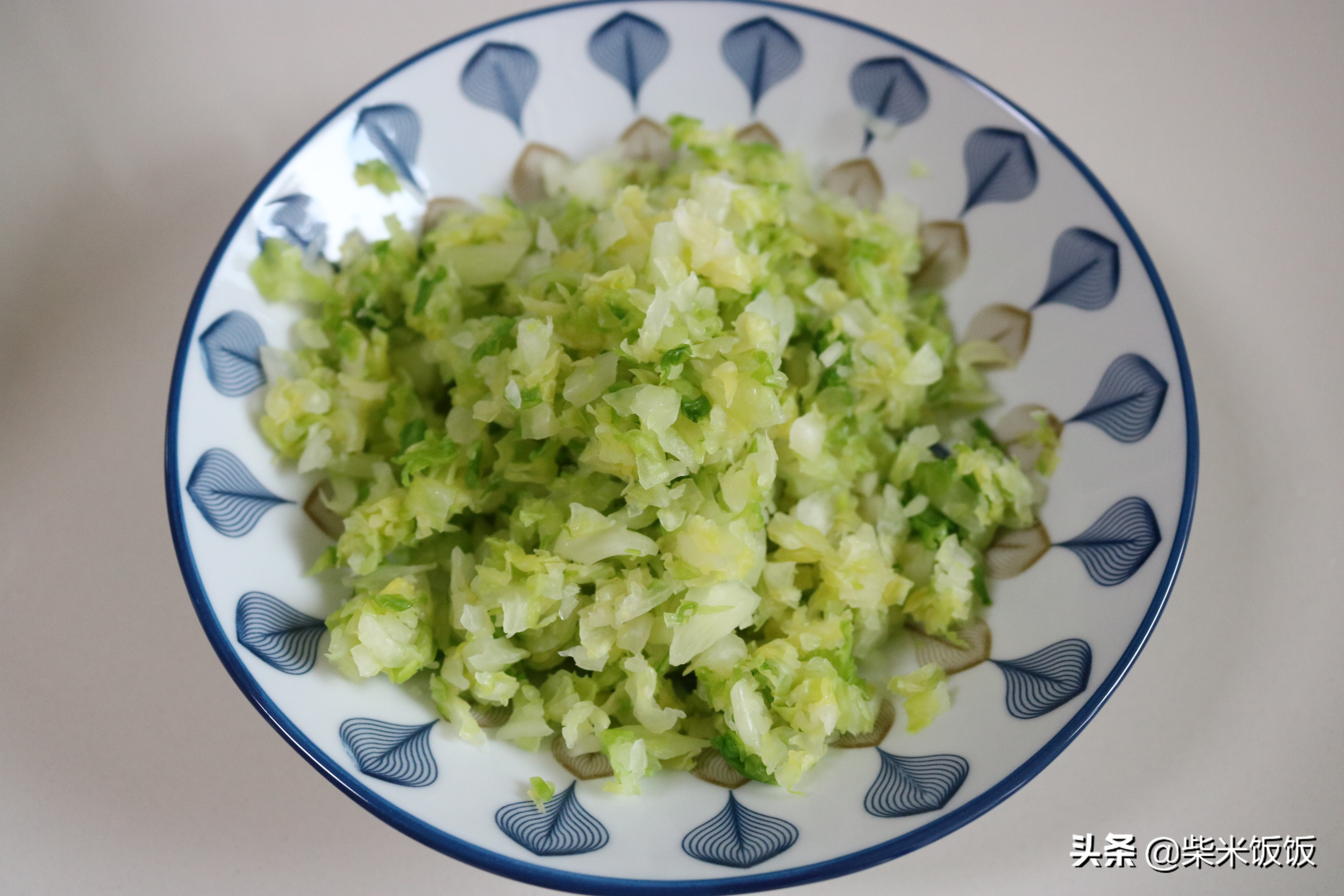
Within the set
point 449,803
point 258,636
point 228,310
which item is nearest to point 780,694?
point 449,803

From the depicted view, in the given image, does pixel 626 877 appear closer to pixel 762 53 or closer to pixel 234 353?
pixel 234 353

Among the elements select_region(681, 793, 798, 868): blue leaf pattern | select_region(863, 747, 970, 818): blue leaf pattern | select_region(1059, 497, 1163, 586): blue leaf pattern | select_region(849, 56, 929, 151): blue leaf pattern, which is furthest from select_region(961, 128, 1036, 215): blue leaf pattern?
select_region(681, 793, 798, 868): blue leaf pattern

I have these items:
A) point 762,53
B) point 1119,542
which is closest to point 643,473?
point 1119,542

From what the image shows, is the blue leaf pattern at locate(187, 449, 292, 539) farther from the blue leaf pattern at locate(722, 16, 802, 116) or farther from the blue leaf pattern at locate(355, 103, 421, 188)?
the blue leaf pattern at locate(722, 16, 802, 116)

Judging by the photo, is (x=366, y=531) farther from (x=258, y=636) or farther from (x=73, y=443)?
(x=73, y=443)

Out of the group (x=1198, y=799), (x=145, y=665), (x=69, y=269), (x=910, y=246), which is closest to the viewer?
(x=1198, y=799)

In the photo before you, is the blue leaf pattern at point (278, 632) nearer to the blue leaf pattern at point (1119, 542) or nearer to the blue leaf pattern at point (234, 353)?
the blue leaf pattern at point (234, 353)
